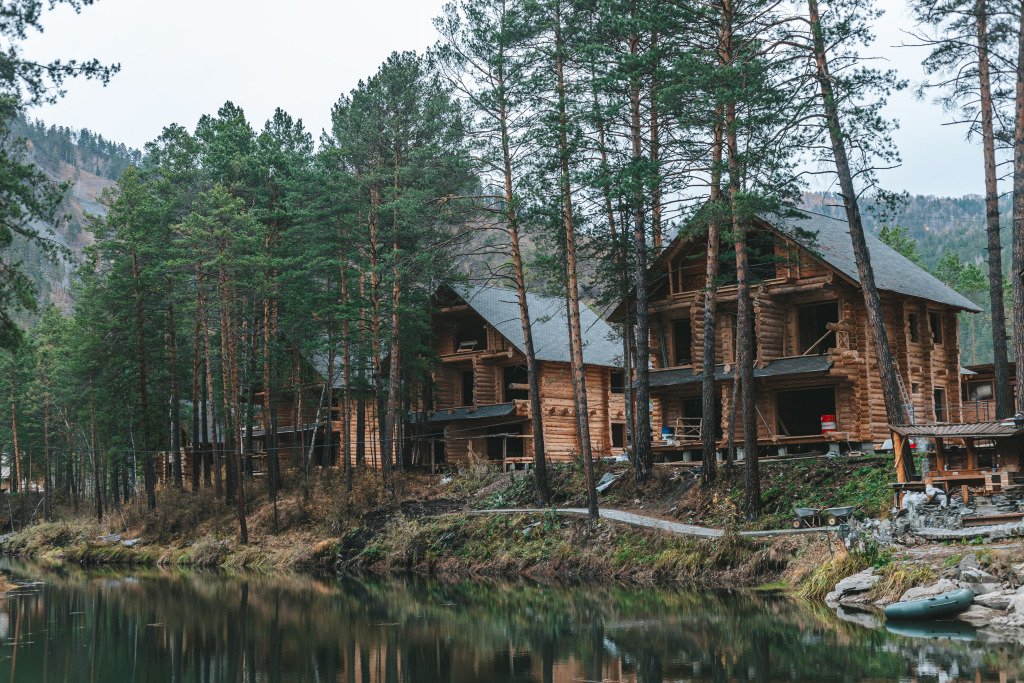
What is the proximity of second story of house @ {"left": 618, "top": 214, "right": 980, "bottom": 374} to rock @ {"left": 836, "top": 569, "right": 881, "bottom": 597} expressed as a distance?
46.0 ft

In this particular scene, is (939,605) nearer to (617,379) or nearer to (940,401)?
(940,401)

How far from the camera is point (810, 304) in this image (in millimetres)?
35625

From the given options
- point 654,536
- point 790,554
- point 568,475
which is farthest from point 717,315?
point 790,554

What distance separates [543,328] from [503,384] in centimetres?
364

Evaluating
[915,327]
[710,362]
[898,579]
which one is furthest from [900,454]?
[915,327]

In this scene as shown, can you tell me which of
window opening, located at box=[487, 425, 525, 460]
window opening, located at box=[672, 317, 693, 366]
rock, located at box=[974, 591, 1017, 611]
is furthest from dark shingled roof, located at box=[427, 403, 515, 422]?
rock, located at box=[974, 591, 1017, 611]

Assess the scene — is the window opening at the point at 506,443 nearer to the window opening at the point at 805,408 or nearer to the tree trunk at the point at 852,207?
the window opening at the point at 805,408

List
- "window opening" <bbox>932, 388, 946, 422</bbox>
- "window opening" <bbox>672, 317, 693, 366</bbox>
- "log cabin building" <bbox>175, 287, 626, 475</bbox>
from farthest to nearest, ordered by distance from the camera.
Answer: "log cabin building" <bbox>175, 287, 626, 475</bbox> < "window opening" <bbox>672, 317, 693, 366</bbox> < "window opening" <bbox>932, 388, 946, 422</bbox>

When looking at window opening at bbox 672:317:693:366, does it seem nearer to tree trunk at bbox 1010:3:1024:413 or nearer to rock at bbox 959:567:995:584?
tree trunk at bbox 1010:3:1024:413

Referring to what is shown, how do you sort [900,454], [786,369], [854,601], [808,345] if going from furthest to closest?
[808,345] < [786,369] < [900,454] < [854,601]

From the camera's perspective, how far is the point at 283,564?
3506 centimetres

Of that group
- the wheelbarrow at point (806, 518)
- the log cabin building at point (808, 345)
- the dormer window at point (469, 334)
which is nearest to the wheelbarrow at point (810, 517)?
the wheelbarrow at point (806, 518)

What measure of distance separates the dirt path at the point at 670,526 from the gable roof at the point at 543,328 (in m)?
12.6

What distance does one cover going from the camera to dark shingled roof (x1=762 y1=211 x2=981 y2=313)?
32350 millimetres
